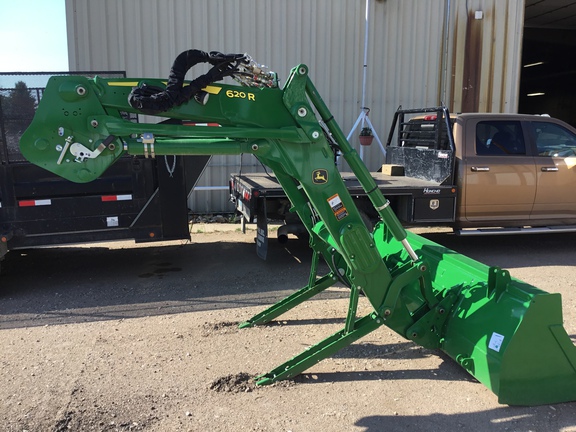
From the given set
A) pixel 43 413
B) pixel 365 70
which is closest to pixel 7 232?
pixel 43 413

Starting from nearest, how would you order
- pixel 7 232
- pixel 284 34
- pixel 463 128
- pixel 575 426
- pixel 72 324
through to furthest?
pixel 575 426, pixel 72 324, pixel 7 232, pixel 463 128, pixel 284 34

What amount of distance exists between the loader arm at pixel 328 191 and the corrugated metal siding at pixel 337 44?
7.21 meters

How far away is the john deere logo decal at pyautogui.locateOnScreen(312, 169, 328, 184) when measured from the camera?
3246 millimetres

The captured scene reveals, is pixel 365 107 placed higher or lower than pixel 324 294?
higher

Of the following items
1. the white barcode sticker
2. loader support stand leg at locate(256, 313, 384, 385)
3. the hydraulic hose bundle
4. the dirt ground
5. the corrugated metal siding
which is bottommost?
the dirt ground

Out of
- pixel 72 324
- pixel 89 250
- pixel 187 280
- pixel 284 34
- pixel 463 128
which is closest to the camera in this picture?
pixel 72 324

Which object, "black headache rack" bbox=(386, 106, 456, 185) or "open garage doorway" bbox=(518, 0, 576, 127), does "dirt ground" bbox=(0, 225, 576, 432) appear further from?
"open garage doorway" bbox=(518, 0, 576, 127)

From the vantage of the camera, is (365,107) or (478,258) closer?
(478,258)

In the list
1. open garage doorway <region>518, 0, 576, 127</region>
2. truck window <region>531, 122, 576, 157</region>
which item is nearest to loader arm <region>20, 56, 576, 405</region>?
truck window <region>531, 122, 576, 157</region>

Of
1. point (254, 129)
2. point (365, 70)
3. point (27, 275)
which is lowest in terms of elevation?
point (27, 275)

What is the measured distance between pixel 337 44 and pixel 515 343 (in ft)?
28.3

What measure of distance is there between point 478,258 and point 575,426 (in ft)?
13.7

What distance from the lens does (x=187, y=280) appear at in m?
6.06

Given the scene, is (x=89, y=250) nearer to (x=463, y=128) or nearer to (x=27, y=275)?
(x=27, y=275)
